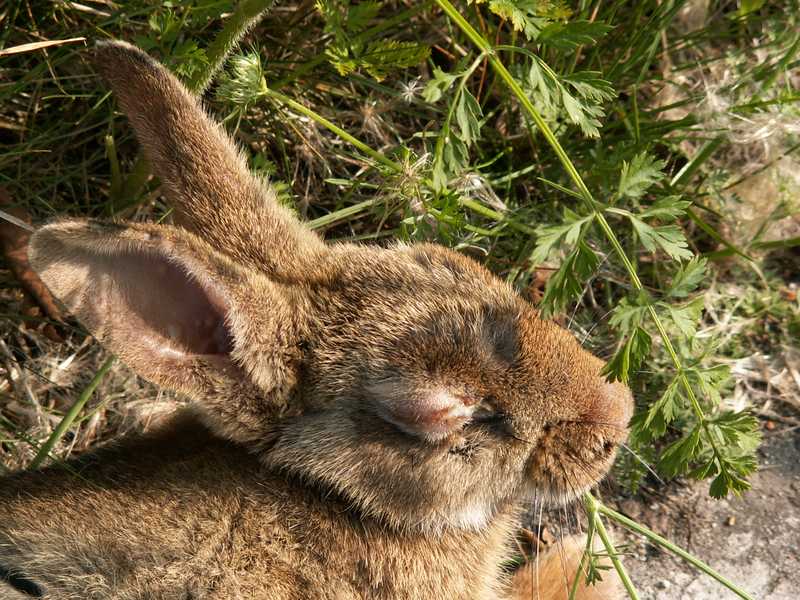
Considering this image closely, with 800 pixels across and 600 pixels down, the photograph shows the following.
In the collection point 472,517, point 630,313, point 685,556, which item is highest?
point 630,313

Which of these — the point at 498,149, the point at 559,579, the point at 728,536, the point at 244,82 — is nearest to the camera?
the point at 244,82

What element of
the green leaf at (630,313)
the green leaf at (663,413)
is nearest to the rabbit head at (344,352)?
the green leaf at (663,413)

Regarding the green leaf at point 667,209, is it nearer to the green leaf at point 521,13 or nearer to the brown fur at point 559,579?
the green leaf at point 521,13

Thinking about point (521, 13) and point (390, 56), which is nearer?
point (521, 13)

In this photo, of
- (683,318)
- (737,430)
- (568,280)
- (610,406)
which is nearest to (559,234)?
(568,280)

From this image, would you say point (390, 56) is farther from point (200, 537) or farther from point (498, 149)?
point (200, 537)

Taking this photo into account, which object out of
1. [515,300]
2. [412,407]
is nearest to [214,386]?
[412,407]

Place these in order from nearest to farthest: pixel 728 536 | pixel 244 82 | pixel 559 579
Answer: pixel 244 82
pixel 559 579
pixel 728 536

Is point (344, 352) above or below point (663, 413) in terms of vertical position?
above
